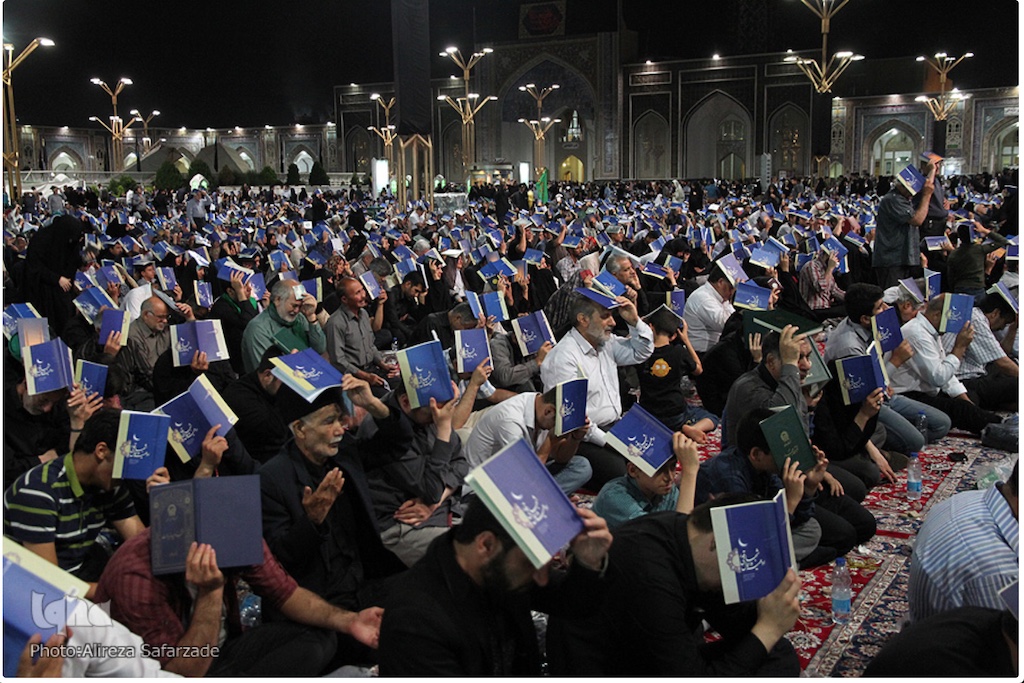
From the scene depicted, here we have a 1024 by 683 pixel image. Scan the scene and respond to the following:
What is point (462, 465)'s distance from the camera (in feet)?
14.8

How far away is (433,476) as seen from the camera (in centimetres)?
419

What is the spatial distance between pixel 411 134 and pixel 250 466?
51.1ft

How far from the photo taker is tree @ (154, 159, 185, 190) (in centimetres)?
3350

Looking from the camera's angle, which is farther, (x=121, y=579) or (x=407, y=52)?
(x=407, y=52)

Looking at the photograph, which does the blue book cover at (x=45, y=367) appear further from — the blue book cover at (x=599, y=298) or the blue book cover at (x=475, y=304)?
the blue book cover at (x=599, y=298)

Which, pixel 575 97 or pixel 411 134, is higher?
pixel 575 97

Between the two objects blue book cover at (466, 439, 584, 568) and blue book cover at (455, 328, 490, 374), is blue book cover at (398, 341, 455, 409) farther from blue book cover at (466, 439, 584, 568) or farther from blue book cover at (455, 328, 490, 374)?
blue book cover at (466, 439, 584, 568)

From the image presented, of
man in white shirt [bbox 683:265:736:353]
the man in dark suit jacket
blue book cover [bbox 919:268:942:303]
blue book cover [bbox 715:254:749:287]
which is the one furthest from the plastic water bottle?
blue book cover [bbox 919:268:942:303]

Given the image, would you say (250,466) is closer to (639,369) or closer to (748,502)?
(748,502)

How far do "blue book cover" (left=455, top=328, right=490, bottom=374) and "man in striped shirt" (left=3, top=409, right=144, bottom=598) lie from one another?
2.09m

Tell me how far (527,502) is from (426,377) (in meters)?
2.00

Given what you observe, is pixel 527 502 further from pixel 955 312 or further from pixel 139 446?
pixel 955 312

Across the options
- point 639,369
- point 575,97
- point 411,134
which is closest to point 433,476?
point 639,369

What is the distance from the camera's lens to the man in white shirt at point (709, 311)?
301 inches
